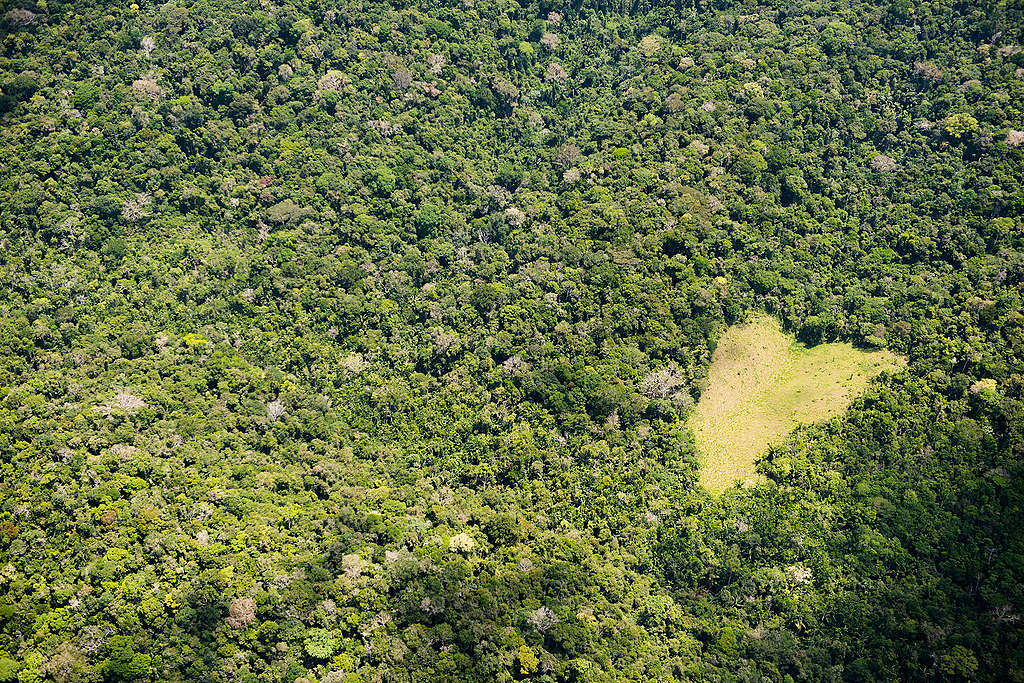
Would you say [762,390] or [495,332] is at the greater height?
[762,390]

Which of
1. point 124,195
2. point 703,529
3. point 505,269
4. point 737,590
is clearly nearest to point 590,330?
point 505,269

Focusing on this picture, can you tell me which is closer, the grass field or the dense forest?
the dense forest

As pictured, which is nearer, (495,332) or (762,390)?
(762,390)

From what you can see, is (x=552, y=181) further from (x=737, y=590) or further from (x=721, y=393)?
(x=737, y=590)

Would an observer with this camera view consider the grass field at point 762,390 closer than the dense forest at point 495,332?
No
